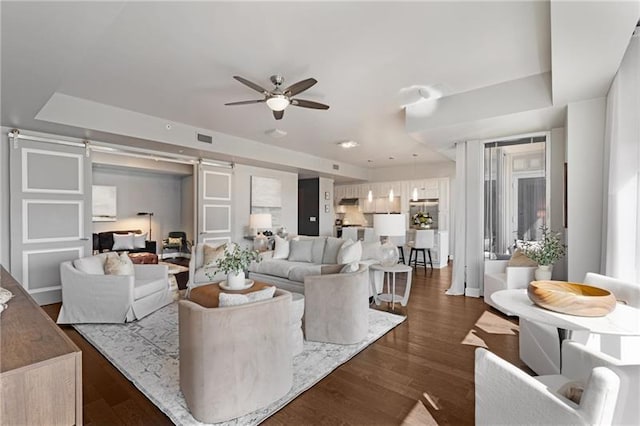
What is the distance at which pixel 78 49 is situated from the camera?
218 cm

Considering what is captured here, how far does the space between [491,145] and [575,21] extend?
10.1 ft

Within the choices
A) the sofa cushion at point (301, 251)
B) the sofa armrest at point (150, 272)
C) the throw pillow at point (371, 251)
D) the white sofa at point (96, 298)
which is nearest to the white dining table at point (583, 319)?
the throw pillow at point (371, 251)

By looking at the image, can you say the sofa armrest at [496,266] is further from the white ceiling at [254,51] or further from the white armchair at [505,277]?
the white ceiling at [254,51]

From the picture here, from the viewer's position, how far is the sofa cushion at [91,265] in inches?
142

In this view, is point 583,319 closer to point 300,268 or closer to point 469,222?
point 300,268

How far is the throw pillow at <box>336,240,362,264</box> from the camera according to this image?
4395 mm

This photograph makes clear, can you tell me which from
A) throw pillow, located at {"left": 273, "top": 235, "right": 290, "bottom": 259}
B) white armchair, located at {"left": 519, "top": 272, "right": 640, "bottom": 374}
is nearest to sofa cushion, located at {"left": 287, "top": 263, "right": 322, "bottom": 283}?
throw pillow, located at {"left": 273, "top": 235, "right": 290, "bottom": 259}

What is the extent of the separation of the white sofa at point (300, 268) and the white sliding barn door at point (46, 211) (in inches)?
108

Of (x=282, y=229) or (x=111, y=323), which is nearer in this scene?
(x=111, y=323)

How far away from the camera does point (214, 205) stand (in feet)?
21.7

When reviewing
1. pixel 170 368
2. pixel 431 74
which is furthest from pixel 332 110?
pixel 170 368

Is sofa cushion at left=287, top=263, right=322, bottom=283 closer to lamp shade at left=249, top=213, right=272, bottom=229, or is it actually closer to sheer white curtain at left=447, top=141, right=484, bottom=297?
sheer white curtain at left=447, top=141, right=484, bottom=297

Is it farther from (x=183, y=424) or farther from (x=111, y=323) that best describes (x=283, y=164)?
(x=183, y=424)

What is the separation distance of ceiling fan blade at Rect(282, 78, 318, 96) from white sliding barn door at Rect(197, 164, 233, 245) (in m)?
3.85
